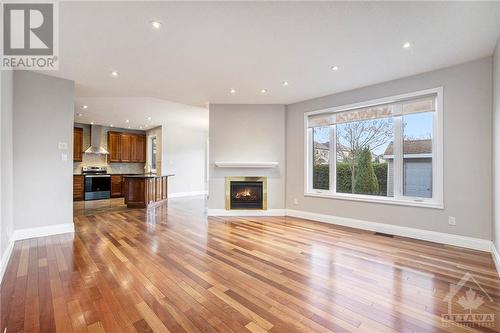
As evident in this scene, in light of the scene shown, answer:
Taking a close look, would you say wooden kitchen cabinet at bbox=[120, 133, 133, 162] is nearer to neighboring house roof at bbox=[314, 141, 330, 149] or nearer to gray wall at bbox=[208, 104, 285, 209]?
gray wall at bbox=[208, 104, 285, 209]

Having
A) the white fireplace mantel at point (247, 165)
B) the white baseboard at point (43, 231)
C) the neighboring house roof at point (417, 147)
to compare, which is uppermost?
the neighboring house roof at point (417, 147)

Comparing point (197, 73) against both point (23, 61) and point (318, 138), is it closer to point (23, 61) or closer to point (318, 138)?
point (23, 61)

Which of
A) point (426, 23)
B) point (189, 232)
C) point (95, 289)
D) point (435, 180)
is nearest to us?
point (95, 289)

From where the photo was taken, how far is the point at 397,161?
13.4 feet

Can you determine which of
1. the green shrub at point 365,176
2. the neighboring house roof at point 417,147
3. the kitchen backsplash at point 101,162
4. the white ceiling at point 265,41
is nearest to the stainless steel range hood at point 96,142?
the kitchen backsplash at point 101,162

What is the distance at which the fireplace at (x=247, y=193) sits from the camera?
551 centimetres

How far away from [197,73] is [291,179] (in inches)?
120

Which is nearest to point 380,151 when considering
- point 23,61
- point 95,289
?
point 95,289

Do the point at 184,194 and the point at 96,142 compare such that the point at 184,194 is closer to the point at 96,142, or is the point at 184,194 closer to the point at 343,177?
the point at 96,142

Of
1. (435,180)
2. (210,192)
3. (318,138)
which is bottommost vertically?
(210,192)

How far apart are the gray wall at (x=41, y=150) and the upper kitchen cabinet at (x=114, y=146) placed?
531 cm

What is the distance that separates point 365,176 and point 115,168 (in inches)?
352

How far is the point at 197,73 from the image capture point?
370cm

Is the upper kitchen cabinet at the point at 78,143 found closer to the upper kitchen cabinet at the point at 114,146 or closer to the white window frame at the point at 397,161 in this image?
the upper kitchen cabinet at the point at 114,146
